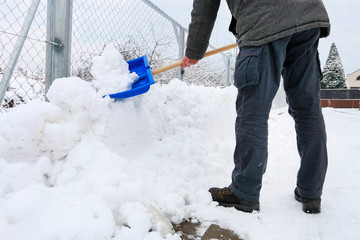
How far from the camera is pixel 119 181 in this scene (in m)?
1.45

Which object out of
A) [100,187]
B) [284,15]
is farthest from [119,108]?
[284,15]

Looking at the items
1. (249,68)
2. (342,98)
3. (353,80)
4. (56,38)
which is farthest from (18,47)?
(353,80)

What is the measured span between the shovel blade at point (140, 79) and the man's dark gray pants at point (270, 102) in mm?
674

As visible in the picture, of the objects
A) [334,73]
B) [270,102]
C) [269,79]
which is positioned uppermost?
[269,79]

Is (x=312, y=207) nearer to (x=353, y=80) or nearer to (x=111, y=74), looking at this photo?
(x=111, y=74)

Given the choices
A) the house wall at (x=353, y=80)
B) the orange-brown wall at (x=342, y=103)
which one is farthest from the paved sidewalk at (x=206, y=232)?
the house wall at (x=353, y=80)

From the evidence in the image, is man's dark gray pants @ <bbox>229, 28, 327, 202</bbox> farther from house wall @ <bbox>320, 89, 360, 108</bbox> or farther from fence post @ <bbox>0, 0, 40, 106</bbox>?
house wall @ <bbox>320, 89, 360, 108</bbox>

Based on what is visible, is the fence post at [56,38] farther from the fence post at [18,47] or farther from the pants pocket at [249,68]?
the pants pocket at [249,68]

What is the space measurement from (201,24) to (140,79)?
660 mm

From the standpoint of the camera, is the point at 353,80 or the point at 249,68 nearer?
the point at 249,68

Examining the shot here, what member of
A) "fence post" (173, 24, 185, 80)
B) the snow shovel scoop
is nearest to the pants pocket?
the snow shovel scoop

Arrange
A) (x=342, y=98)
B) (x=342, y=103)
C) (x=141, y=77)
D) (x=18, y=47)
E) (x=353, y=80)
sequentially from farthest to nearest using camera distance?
(x=353, y=80) → (x=342, y=98) → (x=342, y=103) → (x=141, y=77) → (x=18, y=47)

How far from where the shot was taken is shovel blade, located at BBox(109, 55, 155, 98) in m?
1.80

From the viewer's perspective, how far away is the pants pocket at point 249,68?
1.41 meters
